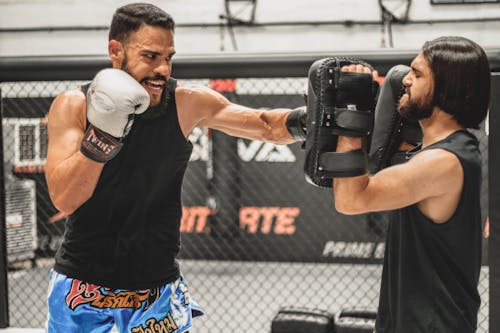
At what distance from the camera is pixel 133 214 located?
224 centimetres

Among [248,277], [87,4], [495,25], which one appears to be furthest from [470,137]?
[87,4]

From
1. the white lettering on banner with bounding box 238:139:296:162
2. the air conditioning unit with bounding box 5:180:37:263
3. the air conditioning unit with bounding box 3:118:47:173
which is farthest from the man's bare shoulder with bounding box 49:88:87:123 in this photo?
the white lettering on banner with bounding box 238:139:296:162

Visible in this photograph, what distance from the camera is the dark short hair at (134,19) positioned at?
7.13ft

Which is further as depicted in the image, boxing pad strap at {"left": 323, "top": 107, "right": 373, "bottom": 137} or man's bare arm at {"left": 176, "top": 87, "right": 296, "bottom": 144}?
man's bare arm at {"left": 176, "top": 87, "right": 296, "bottom": 144}

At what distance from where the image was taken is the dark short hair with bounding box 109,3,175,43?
217cm

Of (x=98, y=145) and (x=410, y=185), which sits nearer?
(x=410, y=185)

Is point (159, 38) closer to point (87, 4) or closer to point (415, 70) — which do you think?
point (415, 70)

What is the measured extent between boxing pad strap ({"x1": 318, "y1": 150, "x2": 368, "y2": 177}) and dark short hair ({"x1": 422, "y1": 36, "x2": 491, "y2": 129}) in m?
0.26

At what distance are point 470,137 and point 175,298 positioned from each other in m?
1.18

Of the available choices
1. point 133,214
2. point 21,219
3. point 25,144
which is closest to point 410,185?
point 133,214

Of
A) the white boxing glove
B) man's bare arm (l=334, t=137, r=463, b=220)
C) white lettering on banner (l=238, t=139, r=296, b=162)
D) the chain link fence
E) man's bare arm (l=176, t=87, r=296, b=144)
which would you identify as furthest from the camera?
white lettering on banner (l=238, t=139, r=296, b=162)

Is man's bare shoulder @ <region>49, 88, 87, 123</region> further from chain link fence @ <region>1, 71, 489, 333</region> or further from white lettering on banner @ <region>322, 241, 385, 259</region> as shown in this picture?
white lettering on banner @ <region>322, 241, 385, 259</region>

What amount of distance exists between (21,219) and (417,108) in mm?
5470

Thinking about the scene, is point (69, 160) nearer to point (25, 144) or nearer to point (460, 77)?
point (460, 77)
